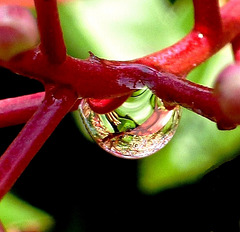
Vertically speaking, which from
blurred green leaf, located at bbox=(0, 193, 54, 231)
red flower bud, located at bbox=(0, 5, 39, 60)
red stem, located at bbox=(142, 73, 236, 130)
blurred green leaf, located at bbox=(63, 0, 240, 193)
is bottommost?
blurred green leaf, located at bbox=(0, 193, 54, 231)

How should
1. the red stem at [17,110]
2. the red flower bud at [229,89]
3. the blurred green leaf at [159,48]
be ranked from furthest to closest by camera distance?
the blurred green leaf at [159,48] → the red stem at [17,110] → the red flower bud at [229,89]

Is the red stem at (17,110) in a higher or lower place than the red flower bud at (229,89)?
lower

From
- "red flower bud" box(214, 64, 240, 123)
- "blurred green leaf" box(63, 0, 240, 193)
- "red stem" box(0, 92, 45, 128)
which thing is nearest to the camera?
"red flower bud" box(214, 64, 240, 123)

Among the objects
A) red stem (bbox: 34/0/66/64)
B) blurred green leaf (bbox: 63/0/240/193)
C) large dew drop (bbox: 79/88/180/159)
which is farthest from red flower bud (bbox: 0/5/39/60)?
blurred green leaf (bbox: 63/0/240/193)

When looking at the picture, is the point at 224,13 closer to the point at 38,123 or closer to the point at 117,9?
the point at 38,123

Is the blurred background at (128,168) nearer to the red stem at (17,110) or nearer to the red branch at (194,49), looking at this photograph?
the red branch at (194,49)

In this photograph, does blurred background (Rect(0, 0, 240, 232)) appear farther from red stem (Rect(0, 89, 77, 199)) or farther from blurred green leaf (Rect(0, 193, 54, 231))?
red stem (Rect(0, 89, 77, 199))

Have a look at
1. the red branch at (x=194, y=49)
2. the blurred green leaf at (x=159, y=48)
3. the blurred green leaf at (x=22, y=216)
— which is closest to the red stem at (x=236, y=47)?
the red branch at (x=194, y=49)
